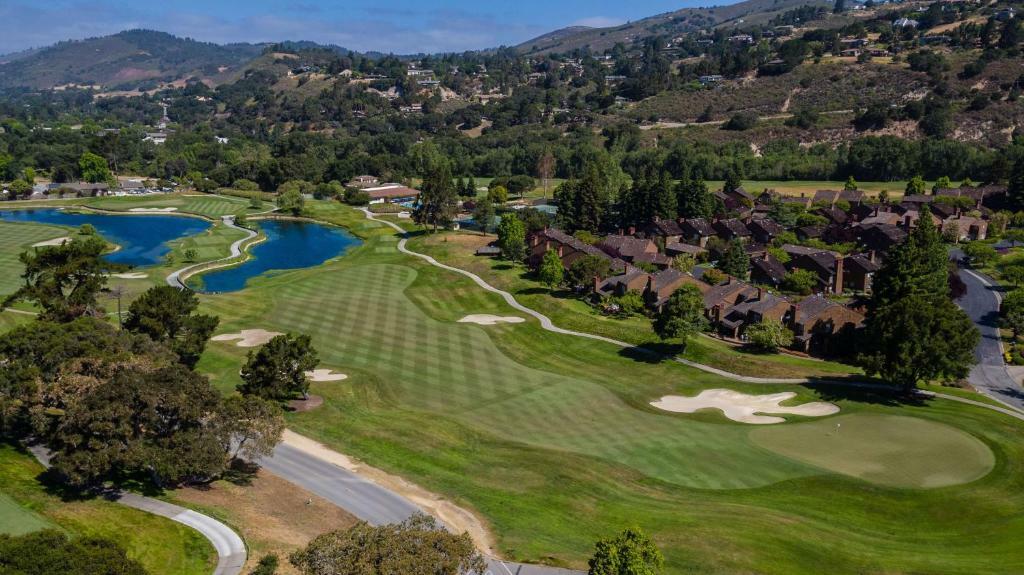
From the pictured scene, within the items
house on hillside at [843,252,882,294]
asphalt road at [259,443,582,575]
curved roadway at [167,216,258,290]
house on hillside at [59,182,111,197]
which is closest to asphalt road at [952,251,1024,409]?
house on hillside at [843,252,882,294]

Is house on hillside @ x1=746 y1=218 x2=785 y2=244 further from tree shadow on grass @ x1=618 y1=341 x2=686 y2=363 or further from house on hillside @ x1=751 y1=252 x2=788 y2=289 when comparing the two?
tree shadow on grass @ x1=618 y1=341 x2=686 y2=363

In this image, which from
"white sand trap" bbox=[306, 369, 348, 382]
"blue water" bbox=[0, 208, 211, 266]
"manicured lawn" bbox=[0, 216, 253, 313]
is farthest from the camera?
"blue water" bbox=[0, 208, 211, 266]

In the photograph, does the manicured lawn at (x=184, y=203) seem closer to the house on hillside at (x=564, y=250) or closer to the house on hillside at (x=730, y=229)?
the house on hillside at (x=564, y=250)

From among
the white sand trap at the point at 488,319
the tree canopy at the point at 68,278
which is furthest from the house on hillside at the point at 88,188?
the white sand trap at the point at 488,319

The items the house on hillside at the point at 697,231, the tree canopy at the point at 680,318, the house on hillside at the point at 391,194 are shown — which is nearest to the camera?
the tree canopy at the point at 680,318

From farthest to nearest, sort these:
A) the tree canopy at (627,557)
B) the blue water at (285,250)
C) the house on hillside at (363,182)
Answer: the house on hillside at (363,182) → the blue water at (285,250) → the tree canopy at (627,557)

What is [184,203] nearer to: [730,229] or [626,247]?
[626,247]
